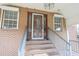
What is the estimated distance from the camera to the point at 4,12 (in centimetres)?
626

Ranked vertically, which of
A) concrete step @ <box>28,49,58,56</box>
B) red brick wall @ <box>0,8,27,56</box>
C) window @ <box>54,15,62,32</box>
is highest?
window @ <box>54,15,62,32</box>

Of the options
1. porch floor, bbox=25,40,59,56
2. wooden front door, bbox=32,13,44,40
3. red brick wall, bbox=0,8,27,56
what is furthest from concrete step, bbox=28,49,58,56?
wooden front door, bbox=32,13,44,40

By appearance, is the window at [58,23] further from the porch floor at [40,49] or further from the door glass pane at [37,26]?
the porch floor at [40,49]

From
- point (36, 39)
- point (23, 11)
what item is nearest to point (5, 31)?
point (23, 11)

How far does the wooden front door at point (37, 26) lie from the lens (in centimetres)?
735

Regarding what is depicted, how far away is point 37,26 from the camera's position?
748 cm

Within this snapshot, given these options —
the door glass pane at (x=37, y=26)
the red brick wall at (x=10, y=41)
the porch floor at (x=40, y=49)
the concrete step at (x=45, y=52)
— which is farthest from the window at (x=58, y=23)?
the red brick wall at (x=10, y=41)

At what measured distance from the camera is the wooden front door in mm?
7348

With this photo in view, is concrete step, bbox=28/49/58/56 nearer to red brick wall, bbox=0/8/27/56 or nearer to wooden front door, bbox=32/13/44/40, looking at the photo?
red brick wall, bbox=0/8/27/56

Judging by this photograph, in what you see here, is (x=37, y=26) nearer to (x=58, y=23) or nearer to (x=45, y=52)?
(x=58, y=23)

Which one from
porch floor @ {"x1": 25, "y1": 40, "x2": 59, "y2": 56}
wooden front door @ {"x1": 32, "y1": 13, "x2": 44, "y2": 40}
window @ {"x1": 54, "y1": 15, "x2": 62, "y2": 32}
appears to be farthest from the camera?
window @ {"x1": 54, "y1": 15, "x2": 62, "y2": 32}

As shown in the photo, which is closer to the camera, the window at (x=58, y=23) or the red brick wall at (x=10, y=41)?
the red brick wall at (x=10, y=41)

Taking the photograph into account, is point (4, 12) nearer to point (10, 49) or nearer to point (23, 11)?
point (23, 11)

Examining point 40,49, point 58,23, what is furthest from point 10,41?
point 58,23
